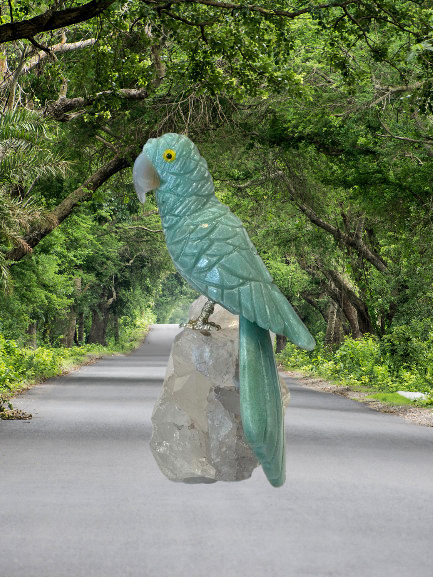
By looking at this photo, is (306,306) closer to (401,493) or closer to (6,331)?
(6,331)

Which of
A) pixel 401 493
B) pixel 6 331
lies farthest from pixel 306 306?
pixel 401 493

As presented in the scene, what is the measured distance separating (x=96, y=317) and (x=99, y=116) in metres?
22.6

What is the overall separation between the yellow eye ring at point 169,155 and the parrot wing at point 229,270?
239 millimetres

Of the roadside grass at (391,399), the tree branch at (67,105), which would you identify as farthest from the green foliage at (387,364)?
the tree branch at (67,105)

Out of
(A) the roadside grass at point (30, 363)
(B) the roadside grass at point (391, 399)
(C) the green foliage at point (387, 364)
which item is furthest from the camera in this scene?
(C) the green foliage at point (387, 364)

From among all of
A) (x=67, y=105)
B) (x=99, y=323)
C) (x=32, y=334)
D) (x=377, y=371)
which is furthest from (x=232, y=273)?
(x=99, y=323)

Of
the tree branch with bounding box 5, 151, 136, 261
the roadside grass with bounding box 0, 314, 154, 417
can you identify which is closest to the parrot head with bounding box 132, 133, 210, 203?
the tree branch with bounding box 5, 151, 136, 261

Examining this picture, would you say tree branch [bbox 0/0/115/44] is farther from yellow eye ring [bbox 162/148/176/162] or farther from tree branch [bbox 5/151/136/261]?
tree branch [bbox 5/151/136/261]

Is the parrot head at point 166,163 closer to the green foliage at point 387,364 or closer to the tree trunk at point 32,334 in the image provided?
the green foliage at point 387,364

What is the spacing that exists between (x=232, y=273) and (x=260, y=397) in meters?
0.49

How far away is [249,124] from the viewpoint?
12.2 m

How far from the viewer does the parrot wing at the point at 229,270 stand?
2.66 metres

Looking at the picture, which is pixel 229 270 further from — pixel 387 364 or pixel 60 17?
pixel 387 364

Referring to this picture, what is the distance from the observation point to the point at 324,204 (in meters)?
17.7
